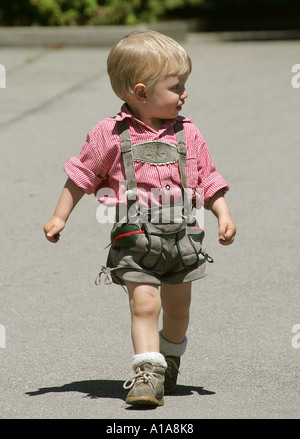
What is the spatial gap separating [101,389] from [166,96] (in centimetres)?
118

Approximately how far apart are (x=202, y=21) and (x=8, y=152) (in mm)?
18210

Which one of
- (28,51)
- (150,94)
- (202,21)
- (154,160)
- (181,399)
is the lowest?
(181,399)

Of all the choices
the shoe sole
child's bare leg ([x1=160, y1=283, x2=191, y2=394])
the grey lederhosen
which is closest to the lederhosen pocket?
the grey lederhosen

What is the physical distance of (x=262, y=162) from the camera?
Answer: 26.8ft

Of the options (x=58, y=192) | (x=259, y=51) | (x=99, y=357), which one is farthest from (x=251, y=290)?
(x=259, y=51)

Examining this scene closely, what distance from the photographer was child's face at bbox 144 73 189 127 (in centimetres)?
351

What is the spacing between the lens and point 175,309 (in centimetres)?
366

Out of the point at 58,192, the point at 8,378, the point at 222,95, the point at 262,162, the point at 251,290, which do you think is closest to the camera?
the point at 8,378

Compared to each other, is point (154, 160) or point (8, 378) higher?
point (154, 160)

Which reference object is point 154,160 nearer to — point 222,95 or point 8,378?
point 8,378

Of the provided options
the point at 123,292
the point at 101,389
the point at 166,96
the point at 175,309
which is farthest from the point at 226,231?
the point at 123,292

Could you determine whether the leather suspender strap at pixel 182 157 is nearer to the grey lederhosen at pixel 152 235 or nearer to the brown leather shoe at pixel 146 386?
the grey lederhosen at pixel 152 235

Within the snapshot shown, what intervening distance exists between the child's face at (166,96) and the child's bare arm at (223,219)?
369mm

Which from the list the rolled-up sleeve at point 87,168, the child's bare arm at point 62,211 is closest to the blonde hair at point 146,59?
the rolled-up sleeve at point 87,168
